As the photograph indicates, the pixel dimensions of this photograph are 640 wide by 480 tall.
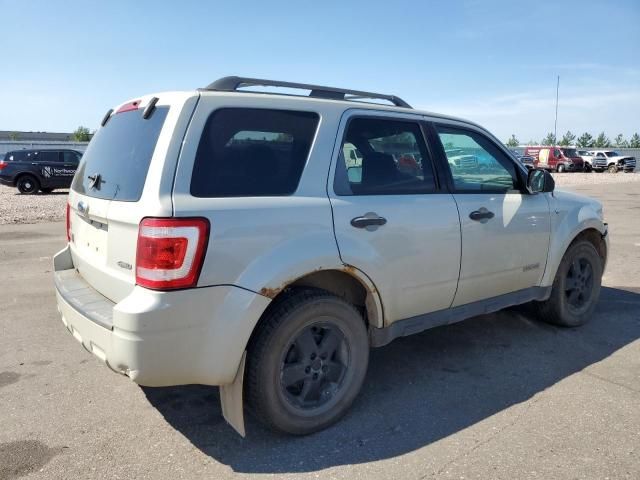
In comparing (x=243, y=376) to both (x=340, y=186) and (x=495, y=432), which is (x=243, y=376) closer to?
(x=340, y=186)

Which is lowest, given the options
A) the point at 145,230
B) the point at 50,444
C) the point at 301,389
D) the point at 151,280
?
the point at 50,444

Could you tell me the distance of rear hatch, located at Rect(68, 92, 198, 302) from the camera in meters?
2.62

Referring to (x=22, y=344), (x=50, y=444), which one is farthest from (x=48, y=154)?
(x=50, y=444)

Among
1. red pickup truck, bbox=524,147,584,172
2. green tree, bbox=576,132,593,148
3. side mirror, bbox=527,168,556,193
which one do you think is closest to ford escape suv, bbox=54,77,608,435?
side mirror, bbox=527,168,556,193

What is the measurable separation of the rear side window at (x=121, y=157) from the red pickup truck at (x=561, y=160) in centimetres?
4204

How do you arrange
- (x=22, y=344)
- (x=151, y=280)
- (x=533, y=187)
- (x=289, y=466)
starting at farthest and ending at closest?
(x=22, y=344) < (x=533, y=187) < (x=289, y=466) < (x=151, y=280)

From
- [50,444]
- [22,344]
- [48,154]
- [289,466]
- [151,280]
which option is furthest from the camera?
[48,154]

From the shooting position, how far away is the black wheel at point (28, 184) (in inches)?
763

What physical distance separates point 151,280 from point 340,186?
4.01ft

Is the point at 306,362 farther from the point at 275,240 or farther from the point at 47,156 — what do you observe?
the point at 47,156

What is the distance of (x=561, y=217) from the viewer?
4.48 meters

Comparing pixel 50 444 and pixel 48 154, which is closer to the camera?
pixel 50 444

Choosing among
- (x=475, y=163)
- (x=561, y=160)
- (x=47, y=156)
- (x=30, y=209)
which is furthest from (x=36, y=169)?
(x=561, y=160)

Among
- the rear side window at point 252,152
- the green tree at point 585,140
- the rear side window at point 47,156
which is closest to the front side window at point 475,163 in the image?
the rear side window at point 252,152
